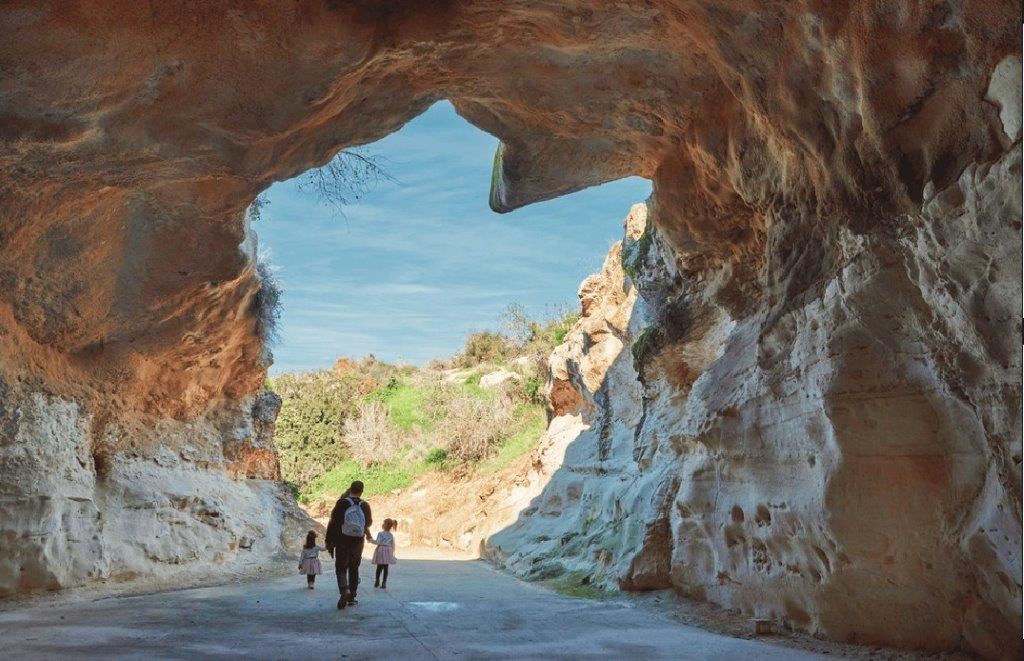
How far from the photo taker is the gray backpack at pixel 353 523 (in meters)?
8.11

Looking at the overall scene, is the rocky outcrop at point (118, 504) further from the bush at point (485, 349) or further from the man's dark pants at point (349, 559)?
the bush at point (485, 349)

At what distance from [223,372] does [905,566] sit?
1168 cm

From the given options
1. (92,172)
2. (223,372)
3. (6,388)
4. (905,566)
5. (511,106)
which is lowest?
(905,566)

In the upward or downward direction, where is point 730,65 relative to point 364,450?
upward

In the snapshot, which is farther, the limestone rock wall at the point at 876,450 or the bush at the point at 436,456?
the bush at the point at 436,456

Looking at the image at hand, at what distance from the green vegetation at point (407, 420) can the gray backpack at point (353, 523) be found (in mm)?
16486

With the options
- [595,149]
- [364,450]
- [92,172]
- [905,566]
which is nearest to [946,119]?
[905,566]

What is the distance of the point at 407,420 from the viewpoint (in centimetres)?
3116

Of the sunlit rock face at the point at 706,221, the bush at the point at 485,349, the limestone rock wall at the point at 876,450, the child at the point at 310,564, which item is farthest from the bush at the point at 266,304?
the bush at the point at 485,349

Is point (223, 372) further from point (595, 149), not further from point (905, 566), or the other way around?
point (905, 566)

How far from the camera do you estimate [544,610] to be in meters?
8.19

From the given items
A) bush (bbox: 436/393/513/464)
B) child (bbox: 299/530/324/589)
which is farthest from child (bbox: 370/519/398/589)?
bush (bbox: 436/393/513/464)

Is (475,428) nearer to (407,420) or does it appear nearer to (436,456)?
(436,456)

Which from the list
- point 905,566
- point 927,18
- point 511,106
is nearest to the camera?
point 927,18
